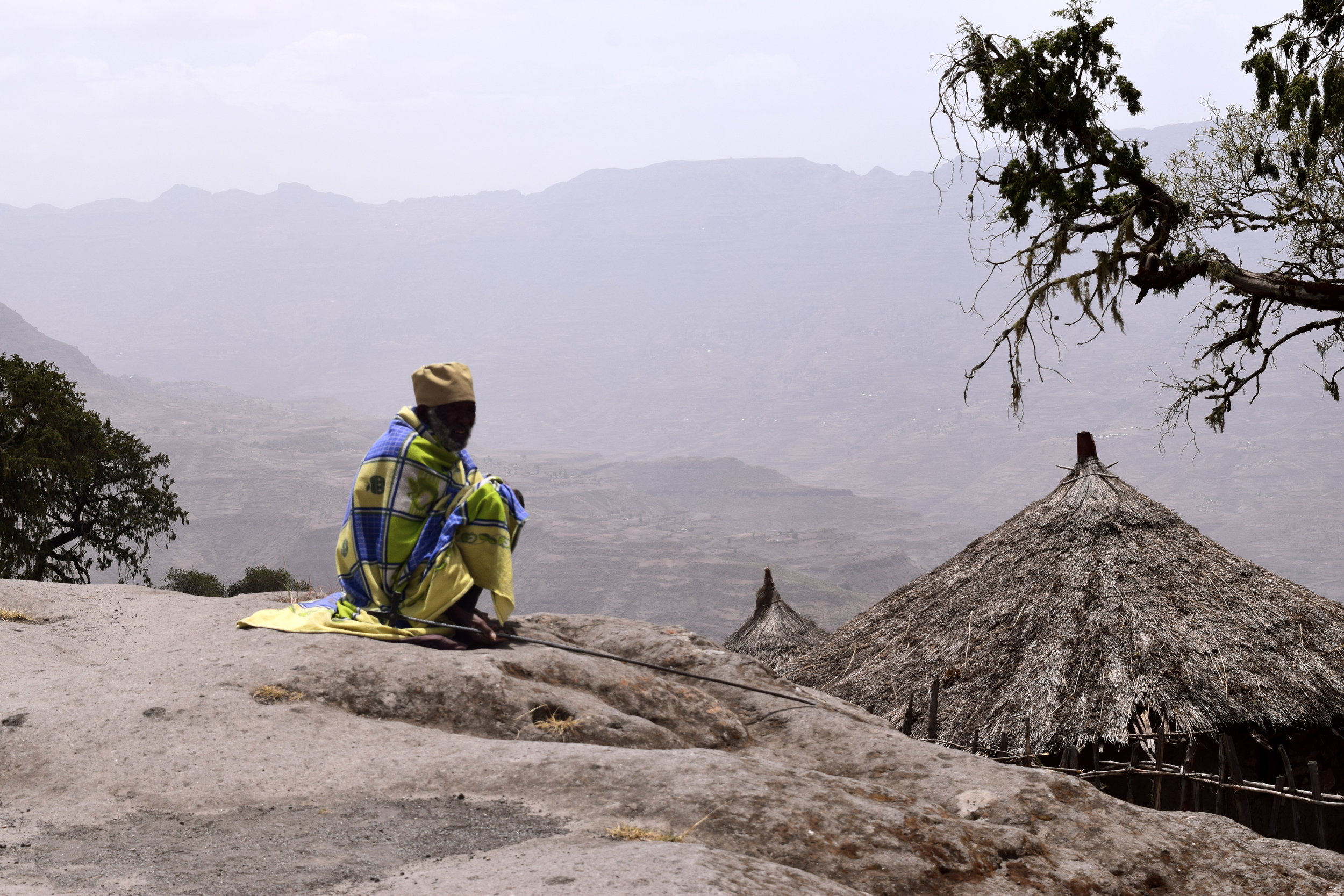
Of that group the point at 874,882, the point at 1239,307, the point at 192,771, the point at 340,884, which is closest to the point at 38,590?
the point at 192,771

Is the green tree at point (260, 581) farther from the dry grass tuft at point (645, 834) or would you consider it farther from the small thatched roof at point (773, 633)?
the dry grass tuft at point (645, 834)

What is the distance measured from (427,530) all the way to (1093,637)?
8528mm

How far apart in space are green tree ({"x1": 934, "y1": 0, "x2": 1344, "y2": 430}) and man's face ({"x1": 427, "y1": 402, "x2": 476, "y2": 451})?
5626 mm

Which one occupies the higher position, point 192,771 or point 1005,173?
point 1005,173

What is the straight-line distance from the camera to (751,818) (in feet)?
13.5

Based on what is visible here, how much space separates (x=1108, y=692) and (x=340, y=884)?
9734 mm

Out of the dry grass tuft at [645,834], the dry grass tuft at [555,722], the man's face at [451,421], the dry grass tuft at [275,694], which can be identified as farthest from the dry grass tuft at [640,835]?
the man's face at [451,421]

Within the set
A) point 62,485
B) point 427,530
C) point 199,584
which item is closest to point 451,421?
point 427,530

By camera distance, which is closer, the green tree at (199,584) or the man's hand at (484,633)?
the man's hand at (484,633)

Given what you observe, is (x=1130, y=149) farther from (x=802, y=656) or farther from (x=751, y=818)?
(x=751, y=818)

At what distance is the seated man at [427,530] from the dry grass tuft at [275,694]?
0.98m

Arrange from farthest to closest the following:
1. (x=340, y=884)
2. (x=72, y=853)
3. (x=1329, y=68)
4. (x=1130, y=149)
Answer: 1. (x=1130, y=149)
2. (x=1329, y=68)
3. (x=72, y=853)
4. (x=340, y=884)

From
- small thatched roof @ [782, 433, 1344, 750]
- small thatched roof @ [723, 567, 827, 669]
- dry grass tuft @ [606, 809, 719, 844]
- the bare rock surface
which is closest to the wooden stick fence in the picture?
small thatched roof @ [782, 433, 1344, 750]

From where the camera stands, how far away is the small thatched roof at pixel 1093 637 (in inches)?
430
